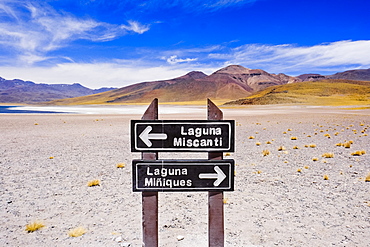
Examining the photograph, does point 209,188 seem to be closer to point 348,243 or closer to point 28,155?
point 348,243

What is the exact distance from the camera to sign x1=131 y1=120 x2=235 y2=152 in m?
2.52

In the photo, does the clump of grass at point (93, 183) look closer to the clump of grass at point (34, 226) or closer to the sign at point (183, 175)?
the clump of grass at point (34, 226)

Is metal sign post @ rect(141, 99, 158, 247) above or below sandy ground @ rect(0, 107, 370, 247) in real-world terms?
above

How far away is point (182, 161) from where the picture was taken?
260cm

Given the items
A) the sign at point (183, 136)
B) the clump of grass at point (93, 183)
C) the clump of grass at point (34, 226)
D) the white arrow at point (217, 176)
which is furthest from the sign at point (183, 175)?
the clump of grass at point (93, 183)

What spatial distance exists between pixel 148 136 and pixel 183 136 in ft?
1.09

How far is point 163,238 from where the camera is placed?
3902 millimetres

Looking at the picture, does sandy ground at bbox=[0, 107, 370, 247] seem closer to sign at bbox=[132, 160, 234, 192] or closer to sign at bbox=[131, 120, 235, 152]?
sign at bbox=[132, 160, 234, 192]

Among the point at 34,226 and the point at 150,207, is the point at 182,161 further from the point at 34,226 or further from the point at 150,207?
the point at 34,226

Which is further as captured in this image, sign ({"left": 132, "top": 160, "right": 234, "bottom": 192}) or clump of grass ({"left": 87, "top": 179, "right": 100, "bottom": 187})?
clump of grass ({"left": 87, "top": 179, "right": 100, "bottom": 187})

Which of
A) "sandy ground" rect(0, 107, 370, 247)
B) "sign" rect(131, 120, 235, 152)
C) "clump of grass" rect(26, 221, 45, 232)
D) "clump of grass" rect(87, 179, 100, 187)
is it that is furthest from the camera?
"clump of grass" rect(87, 179, 100, 187)

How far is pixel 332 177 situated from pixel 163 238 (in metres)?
5.11

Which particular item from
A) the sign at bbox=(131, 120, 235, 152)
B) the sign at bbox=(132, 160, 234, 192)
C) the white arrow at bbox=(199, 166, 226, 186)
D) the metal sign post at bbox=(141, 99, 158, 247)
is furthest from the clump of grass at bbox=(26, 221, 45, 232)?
the white arrow at bbox=(199, 166, 226, 186)

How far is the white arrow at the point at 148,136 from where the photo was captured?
8.29ft
